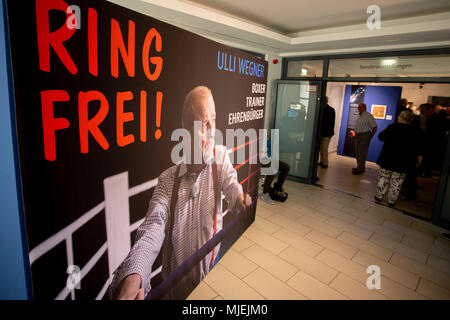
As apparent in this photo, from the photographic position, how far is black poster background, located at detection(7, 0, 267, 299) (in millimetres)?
903

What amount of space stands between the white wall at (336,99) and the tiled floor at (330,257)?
431 centimetres

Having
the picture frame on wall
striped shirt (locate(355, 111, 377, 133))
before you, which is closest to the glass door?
striped shirt (locate(355, 111, 377, 133))

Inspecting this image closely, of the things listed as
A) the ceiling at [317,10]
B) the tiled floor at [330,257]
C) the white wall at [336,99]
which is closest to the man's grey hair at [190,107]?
the tiled floor at [330,257]

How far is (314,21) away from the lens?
4082 mm

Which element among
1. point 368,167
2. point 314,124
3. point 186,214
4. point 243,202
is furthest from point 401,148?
point 186,214

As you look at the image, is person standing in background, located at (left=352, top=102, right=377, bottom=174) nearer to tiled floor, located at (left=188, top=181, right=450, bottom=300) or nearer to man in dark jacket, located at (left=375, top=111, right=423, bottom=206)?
man in dark jacket, located at (left=375, top=111, right=423, bottom=206)

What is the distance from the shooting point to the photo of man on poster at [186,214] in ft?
5.19

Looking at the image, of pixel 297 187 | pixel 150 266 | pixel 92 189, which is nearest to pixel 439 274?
pixel 297 187

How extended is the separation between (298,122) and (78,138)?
16.8ft

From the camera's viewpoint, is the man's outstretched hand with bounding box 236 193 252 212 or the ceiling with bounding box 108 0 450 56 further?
the ceiling with bounding box 108 0 450 56

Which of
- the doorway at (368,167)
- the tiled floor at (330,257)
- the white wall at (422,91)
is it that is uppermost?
the white wall at (422,91)

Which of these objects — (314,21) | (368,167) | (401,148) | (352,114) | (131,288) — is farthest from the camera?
(352,114)

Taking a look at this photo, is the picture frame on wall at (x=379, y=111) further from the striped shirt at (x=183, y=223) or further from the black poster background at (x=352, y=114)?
the striped shirt at (x=183, y=223)

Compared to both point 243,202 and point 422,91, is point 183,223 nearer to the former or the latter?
point 243,202
